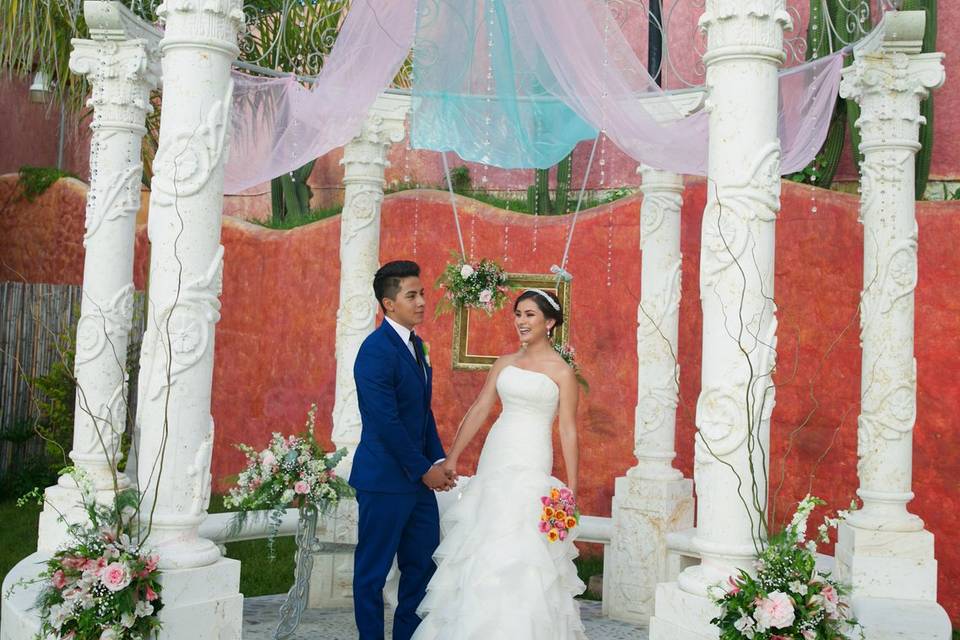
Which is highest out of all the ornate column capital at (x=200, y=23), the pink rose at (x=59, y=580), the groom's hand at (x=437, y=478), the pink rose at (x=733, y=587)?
the ornate column capital at (x=200, y=23)

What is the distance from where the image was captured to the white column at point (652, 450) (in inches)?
245

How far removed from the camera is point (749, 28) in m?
3.77

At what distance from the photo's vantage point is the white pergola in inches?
148

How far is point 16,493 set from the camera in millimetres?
10680

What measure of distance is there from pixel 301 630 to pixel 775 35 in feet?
13.8

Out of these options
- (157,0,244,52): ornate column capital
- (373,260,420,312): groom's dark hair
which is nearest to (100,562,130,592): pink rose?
(373,260,420,312): groom's dark hair

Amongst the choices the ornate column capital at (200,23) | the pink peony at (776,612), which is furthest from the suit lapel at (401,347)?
the pink peony at (776,612)

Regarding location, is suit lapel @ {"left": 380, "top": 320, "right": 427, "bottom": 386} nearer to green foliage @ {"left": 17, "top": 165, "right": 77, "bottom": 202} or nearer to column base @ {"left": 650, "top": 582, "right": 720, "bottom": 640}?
column base @ {"left": 650, "top": 582, "right": 720, "bottom": 640}

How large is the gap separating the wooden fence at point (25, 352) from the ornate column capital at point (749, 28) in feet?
27.9

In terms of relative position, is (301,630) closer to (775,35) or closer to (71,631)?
(71,631)

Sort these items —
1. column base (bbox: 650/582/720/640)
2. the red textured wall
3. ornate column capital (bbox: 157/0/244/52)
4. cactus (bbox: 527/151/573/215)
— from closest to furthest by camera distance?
column base (bbox: 650/582/720/640)
ornate column capital (bbox: 157/0/244/52)
the red textured wall
cactus (bbox: 527/151/573/215)

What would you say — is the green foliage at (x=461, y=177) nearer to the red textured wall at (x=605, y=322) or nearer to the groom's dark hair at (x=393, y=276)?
the red textured wall at (x=605, y=322)

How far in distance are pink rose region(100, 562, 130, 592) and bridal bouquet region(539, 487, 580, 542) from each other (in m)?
1.86

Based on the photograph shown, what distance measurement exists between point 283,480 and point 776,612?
2600 millimetres
